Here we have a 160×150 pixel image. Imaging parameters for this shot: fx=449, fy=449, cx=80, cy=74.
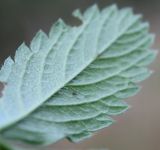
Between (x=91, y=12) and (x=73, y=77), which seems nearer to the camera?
(x=73, y=77)

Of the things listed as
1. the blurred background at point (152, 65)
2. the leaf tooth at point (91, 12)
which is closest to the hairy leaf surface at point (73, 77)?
the leaf tooth at point (91, 12)

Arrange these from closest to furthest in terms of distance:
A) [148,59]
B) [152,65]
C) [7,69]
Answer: [7,69] → [148,59] → [152,65]

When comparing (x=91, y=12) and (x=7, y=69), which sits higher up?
(x=91, y=12)

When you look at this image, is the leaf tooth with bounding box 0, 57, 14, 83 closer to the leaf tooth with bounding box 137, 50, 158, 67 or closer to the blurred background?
the leaf tooth with bounding box 137, 50, 158, 67

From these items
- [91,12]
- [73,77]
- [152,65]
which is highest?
[152,65]

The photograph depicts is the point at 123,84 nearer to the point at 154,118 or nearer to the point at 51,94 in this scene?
the point at 51,94

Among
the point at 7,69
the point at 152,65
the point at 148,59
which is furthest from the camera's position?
the point at 152,65

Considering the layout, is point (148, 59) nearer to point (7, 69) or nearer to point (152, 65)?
point (7, 69)

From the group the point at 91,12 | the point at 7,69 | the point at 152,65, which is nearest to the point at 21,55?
the point at 7,69
